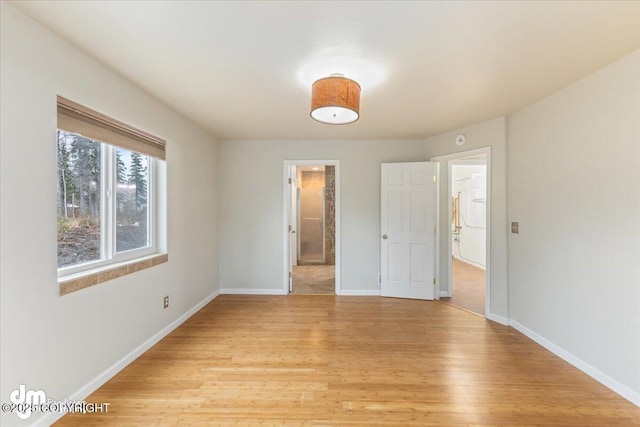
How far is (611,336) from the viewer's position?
79.9 inches

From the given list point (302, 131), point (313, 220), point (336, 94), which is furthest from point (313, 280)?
point (336, 94)

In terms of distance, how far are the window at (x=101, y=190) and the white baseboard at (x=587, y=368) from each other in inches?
154

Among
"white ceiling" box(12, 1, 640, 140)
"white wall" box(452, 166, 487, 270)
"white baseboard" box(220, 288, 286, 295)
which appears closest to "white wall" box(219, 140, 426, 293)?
"white baseboard" box(220, 288, 286, 295)

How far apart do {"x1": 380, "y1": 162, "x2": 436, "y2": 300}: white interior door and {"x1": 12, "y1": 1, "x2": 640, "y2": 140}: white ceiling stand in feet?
4.49

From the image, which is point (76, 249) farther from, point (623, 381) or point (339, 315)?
point (623, 381)

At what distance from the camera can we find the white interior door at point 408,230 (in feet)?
13.0

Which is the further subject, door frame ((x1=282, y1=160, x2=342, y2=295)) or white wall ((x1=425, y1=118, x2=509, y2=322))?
door frame ((x1=282, y1=160, x2=342, y2=295))

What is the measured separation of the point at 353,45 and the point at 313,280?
4.10 meters

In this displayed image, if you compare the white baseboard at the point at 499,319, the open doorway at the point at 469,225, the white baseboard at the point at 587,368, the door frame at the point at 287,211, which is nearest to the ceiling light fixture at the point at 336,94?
the door frame at the point at 287,211

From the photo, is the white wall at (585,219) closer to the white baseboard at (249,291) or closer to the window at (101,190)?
the white baseboard at (249,291)

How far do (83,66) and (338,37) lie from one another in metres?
1.72

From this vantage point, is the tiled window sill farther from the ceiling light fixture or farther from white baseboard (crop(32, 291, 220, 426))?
the ceiling light fixture

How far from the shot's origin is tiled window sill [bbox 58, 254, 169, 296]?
5.77 feet

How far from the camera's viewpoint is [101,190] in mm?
2141
